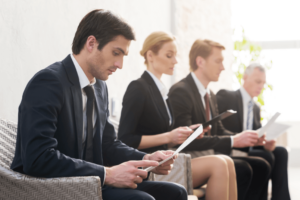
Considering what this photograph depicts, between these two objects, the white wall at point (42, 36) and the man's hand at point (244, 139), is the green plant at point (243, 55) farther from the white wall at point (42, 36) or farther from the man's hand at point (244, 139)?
the man's hand at point (244, 139)

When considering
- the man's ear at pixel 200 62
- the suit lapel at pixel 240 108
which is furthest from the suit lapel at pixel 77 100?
the suit lapel at pixel 240 108

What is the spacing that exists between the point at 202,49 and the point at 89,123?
1680 mm

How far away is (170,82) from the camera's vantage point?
477 centimetres

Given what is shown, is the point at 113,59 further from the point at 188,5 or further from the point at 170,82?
the point at 188,5

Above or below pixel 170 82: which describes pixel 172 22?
above

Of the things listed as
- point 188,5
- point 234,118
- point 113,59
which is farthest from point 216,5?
point 113,59

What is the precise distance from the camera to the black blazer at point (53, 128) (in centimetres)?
126

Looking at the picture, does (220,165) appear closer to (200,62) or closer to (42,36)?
(200,62)

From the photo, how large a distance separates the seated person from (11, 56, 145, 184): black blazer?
0.63m

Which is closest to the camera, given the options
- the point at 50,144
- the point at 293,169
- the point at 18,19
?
the point at 50,144

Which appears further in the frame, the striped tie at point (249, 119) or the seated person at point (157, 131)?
the striped tie at point (249, 119)

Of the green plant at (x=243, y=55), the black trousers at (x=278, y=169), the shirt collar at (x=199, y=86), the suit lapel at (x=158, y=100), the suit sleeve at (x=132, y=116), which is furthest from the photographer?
the green plant at (x=243, y=55)

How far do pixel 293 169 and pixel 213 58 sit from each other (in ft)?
17.6

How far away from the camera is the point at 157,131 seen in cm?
228
